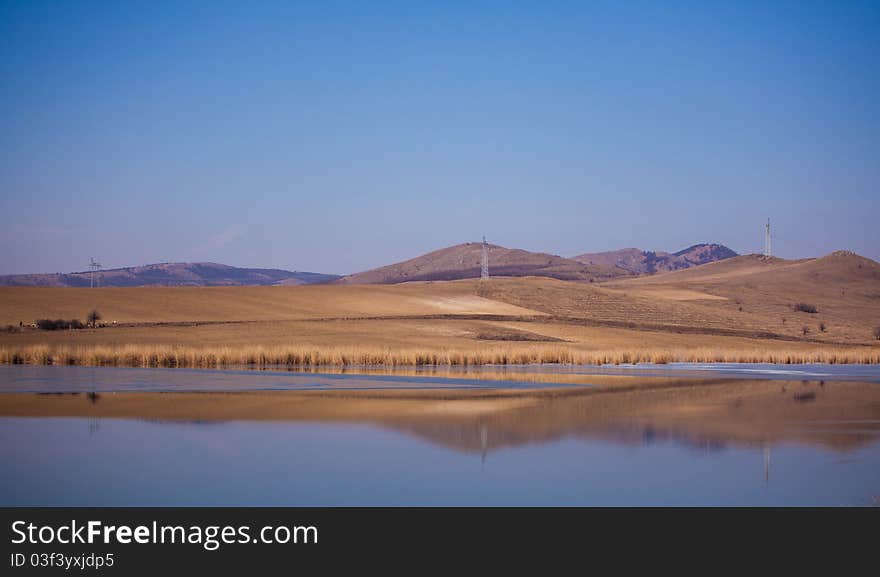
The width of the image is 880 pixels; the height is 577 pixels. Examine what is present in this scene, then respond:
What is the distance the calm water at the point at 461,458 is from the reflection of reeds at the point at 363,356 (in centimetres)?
1074

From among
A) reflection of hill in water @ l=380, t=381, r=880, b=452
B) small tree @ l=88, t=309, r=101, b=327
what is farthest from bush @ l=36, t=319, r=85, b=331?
reflection of hill in water @ l=380, t=381, r=880, b=452

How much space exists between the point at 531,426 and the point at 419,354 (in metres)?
16.3

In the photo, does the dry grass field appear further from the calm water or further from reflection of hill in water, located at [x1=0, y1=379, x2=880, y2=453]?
the calm water

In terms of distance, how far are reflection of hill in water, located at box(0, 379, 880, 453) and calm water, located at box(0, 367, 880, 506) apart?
73mm

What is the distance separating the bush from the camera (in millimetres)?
40688

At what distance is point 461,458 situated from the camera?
43.0 ft

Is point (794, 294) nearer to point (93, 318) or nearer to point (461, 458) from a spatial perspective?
point (93, 318)

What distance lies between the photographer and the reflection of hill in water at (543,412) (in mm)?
15234

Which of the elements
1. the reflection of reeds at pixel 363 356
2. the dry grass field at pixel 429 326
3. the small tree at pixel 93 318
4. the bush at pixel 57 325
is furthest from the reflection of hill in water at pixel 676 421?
the small tree at pixel 93 318

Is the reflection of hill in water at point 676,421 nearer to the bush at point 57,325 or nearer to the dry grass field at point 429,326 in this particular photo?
the dry grass field at point 429,326

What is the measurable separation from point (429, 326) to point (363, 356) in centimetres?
1325

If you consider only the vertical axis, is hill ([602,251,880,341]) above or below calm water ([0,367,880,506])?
above
